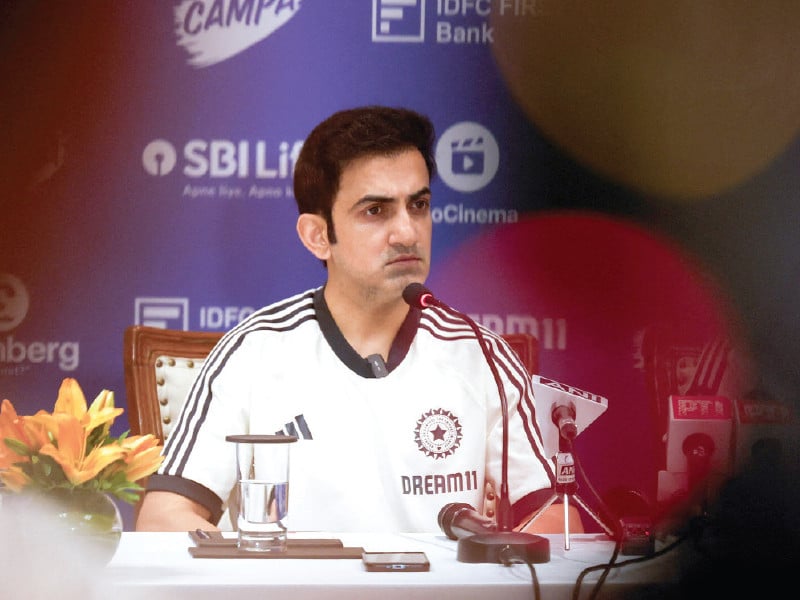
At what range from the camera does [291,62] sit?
3.10 meters

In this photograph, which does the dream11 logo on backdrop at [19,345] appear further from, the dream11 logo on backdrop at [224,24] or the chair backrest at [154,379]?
the dream11 logo on backdrop at [224,24]

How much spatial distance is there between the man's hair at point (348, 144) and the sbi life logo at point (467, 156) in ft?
1.91

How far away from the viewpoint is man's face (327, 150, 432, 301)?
2.30m

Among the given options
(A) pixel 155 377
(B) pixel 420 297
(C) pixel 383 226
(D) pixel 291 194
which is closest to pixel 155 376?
(A) pixel 155 377

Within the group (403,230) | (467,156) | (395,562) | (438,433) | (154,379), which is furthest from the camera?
(467,156)

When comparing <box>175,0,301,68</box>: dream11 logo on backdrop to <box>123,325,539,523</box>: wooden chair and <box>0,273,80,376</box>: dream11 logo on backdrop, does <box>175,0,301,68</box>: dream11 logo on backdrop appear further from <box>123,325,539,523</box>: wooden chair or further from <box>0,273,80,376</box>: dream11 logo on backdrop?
<box>123,325,539,523</box>: wooden chair

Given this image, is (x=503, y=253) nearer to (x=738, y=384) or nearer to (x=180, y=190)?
(x=180, y=190)

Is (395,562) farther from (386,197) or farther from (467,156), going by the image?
(467,156)

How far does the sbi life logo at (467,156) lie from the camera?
3121mm

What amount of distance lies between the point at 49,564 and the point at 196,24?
7.30ft

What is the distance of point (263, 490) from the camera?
4.57ft

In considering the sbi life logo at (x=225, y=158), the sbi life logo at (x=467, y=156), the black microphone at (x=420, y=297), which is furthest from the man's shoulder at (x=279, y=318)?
→ the sbi life logo at (x=467, y=156)

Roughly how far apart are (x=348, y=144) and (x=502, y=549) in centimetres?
130

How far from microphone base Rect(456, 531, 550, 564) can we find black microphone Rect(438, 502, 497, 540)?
0.28 feet
